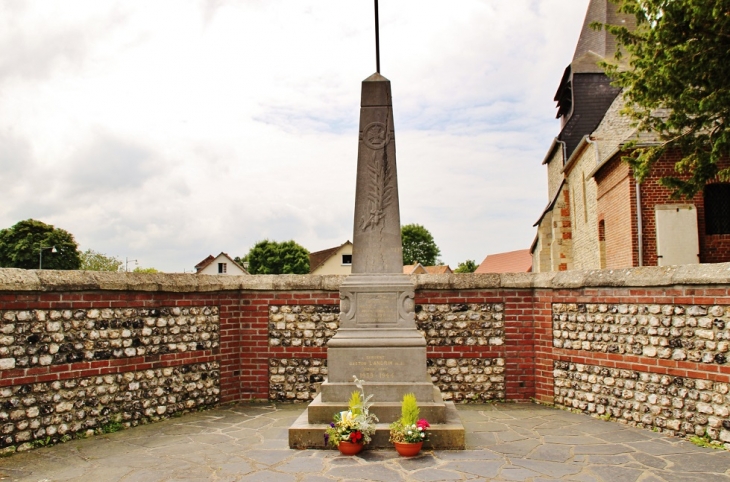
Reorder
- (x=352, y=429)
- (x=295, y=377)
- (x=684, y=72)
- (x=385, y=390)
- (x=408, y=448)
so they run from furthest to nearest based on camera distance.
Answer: (x=684, y=72) → (x=295, y=377) → (x=385, y=390) → (x=352, y=429) → (x=408, y=448)

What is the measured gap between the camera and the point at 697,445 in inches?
220

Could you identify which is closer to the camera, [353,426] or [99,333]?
[353,426]

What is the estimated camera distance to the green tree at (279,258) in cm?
5825

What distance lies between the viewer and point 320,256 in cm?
5869

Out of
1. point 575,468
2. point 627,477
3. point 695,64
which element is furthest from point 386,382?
point 695,64

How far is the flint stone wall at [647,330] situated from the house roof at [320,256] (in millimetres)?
48332

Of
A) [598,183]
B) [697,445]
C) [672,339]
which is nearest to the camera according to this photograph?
[697,445]

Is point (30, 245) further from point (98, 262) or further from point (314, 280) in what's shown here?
point (314, 280)

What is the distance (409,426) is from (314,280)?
11.7 feet

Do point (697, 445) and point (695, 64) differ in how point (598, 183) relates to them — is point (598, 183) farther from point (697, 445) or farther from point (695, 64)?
point (697, 445)

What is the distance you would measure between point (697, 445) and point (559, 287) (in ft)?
8.62

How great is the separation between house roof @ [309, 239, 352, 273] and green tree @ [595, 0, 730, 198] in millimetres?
45175

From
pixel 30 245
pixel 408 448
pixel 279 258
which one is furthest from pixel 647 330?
pixel 279 258

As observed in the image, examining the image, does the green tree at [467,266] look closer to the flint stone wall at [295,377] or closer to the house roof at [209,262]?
the house roof at [209,262]
